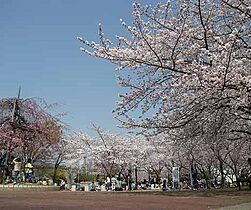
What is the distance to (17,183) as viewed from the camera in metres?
23.6

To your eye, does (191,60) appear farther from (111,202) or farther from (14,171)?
(14,171)

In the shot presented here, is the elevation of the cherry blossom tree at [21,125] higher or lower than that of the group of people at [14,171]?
higher

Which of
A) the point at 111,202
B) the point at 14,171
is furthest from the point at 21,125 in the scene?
the point at 111,202

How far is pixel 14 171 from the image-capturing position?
24.3 m

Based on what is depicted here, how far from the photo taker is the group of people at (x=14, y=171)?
79.4 ft

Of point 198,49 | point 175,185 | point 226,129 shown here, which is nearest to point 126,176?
point 175,185

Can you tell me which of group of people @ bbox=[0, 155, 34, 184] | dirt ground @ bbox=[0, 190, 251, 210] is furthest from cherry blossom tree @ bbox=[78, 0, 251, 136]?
group of people @ bbox=[0, 155, 34, 184]

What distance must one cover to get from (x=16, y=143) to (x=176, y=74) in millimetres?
17351

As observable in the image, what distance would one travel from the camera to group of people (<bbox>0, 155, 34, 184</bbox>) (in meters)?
24.2

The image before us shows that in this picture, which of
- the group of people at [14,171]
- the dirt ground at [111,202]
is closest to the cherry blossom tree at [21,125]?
the group of people at [14,171]

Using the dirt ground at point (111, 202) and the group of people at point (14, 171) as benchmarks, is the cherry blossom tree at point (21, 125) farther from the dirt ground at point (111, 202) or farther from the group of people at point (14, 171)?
the dirt ground at point (111, 202)

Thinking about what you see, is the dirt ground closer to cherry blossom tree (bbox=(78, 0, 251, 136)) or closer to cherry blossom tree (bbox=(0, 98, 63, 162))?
cherry blossom tree (bbox=(78, 0, 251, 136))

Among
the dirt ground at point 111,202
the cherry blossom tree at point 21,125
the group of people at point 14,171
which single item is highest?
the cherry blossom tree at point 21,125

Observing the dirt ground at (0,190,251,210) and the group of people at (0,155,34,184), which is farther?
the group of people at (0,155,34,184)
